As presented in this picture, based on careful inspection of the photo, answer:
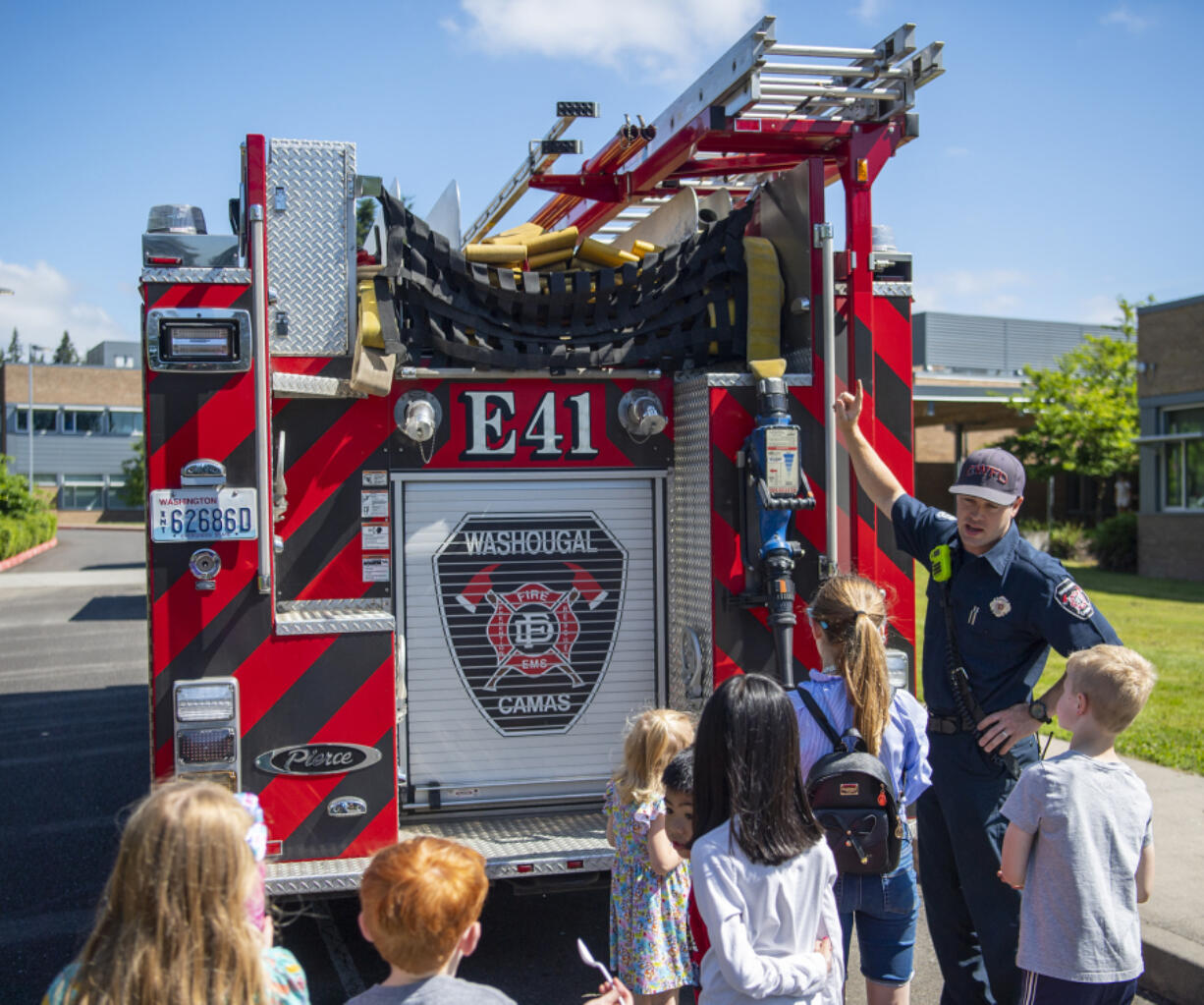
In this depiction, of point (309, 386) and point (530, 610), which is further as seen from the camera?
point (530, 610)

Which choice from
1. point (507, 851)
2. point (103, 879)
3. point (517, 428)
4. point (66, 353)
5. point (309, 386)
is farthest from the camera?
point (66, 353)

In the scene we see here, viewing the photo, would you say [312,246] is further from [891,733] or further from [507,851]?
[891,733]

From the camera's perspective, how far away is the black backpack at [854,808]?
3027 mm

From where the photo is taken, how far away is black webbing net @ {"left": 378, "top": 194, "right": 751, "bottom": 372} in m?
4.54

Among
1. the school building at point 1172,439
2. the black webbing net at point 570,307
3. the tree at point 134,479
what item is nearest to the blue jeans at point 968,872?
the black webbing net at point 570,307

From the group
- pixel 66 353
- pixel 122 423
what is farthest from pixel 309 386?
pixel 66 353

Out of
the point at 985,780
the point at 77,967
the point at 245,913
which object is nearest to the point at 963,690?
the point at 985,780

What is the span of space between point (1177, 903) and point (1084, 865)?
248cm

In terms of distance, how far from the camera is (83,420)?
63.8 m

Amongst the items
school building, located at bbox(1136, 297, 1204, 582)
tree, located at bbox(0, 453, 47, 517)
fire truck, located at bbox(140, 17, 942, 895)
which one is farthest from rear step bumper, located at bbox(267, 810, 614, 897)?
tree, located at bbox(0, 453, 47, 517)

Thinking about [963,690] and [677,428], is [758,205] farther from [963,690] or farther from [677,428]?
[963,690]

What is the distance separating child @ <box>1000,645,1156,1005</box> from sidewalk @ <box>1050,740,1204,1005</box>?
168 cm

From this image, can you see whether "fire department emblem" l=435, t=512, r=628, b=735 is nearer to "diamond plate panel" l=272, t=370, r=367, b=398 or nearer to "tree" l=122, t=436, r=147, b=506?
"diamond plate panel" l=272, t=370, r=367, b=398

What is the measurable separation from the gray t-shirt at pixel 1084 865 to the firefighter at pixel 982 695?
52 centimetres
